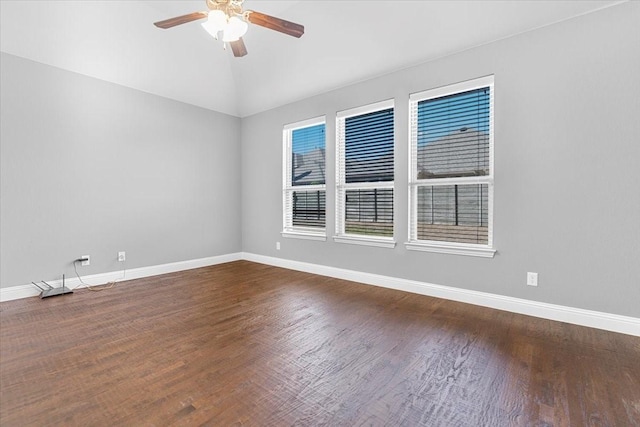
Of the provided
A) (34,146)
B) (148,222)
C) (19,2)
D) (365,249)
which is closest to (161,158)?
(148,222)

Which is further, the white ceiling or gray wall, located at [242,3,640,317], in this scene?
the white ceiling

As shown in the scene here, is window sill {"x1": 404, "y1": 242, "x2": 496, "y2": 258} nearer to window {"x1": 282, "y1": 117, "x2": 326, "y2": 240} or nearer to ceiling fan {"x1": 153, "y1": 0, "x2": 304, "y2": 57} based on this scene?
window {"x1": 282, "y1": 117, "x2": 326, "y2": 240}

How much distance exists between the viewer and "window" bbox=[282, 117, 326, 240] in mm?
4605

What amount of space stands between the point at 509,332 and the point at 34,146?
547cm

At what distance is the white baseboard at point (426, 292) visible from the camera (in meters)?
2.50

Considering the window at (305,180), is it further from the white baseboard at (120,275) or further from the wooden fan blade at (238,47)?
the wooden fan blade at (238,47)

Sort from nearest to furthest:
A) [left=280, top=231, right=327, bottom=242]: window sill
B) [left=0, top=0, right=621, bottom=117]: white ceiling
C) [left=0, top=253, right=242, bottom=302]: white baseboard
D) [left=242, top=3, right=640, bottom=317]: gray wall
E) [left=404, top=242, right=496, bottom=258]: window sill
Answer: [left=242, top=3, right=640, bottom=317]: gray wall < [left=0, top=0, right=621, bottom=117]: white ceiling < [left=404, top=242, right=496, bottom=258]: window sill < [left=0, top=253, right=242, bottom=302]: white baseboard < [left=280, top=231, right=327, bottom=242]: window sill

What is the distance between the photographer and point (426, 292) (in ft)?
11.3

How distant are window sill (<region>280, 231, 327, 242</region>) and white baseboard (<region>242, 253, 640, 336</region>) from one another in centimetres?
46

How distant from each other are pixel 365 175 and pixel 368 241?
0.94m

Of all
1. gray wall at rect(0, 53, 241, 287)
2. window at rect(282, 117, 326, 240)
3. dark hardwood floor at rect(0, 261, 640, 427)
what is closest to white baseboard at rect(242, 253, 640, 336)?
dark hardwood floor at rect(0, 261, 640, 427)

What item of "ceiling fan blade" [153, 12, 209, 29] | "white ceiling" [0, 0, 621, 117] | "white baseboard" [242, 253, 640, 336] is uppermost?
"white ceiling" [0, 0, 621, 117]

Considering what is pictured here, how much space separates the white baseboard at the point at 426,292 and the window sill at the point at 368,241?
1.37ft

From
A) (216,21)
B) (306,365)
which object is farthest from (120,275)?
(216,21)
